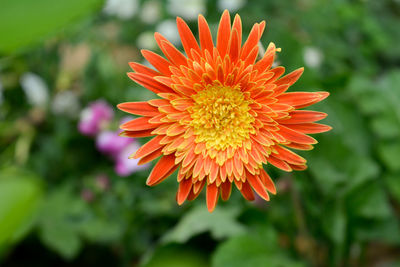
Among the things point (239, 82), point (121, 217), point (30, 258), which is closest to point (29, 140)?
point (30, 258)

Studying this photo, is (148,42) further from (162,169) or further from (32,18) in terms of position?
(32,18)

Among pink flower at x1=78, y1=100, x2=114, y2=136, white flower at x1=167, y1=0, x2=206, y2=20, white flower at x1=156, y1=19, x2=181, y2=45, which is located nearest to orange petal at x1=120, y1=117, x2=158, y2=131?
pink flower at x1=78, y1=100, x2=114, y2=136

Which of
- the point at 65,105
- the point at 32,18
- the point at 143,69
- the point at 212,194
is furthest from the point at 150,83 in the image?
the point at 65,105

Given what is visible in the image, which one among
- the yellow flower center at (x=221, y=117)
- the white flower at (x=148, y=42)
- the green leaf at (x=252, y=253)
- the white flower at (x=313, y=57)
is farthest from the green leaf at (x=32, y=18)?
the white flower at (x=148, y=42)

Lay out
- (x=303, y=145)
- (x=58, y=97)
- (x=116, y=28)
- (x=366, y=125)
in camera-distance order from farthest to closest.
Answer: (x=116, y=28), (x=58, y=97), (x=366, y=125), (x=303, y=145)

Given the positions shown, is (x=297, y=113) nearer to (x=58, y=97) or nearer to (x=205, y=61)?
(x=205, y=61)

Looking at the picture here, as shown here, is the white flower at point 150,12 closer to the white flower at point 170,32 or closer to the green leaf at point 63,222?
the white flower at point 170,32

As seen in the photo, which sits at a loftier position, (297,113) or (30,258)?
(297,113)
